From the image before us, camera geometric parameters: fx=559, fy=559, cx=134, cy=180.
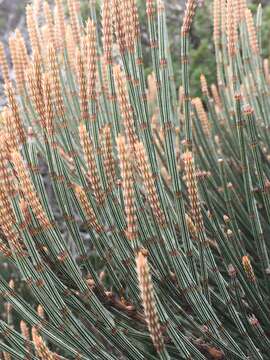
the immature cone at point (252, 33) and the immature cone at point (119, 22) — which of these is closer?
the immature cone at point (119, 22)

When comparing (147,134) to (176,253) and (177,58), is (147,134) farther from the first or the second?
(177,58)

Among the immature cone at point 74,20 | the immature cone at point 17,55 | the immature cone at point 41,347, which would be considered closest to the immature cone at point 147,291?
the immature cone at point 41,347

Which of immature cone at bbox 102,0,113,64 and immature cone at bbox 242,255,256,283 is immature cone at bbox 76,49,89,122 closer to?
immature cone at bbox 102,0,113,64

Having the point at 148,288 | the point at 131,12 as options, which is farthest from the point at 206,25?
the point at 148,288

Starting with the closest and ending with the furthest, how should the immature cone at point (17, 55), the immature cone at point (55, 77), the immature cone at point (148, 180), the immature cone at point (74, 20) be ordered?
1. the immature cone at point (148, 180)
2. the immature cone at point (55, 77)
3. the immature cone at point (17, 55)
4. the immature cone at point (74, 20)

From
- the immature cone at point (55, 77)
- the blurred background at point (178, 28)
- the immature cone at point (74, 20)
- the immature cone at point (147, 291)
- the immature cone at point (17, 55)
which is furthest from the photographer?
the blurred background at point (178, 28)

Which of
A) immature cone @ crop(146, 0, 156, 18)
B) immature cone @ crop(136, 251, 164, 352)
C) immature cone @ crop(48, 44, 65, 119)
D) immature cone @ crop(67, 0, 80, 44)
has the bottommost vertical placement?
immature cone @ crop(136, 251, 164, 352)

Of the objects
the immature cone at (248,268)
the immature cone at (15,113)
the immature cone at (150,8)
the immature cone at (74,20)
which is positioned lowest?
the immature cone at (248,268)

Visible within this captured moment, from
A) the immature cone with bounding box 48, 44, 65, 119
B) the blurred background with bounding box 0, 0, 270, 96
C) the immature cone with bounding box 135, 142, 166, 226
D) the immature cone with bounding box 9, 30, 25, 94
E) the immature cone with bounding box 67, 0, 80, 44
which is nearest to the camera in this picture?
the immature cone with bounding box 135, 142, 166, 226

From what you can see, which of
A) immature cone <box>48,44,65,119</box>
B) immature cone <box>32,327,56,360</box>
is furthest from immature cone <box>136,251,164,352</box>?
immature cone <box>48,44,65,119</box>

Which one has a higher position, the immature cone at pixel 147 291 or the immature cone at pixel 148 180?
the immature cone at pixel 148 180

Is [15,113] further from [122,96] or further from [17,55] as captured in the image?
[17,55]

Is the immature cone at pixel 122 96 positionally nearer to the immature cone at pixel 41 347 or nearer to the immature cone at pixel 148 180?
the immature cone at pixel 148 180
